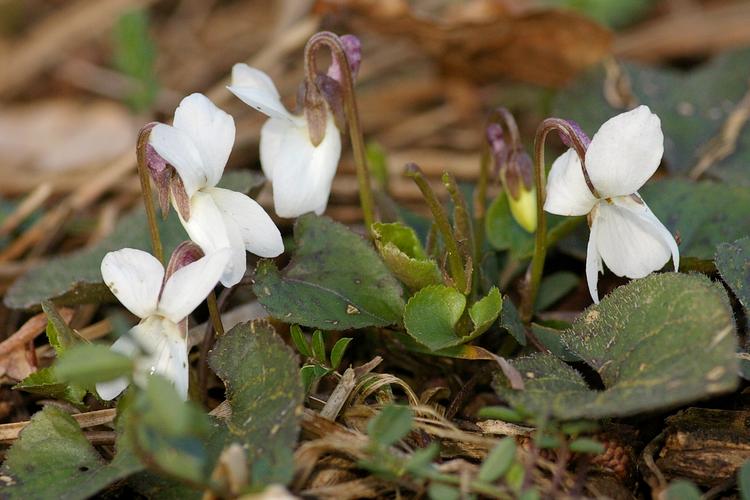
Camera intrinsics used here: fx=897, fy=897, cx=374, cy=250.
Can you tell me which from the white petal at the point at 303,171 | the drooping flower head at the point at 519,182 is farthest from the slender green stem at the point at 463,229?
the white petal at the point at 303,171

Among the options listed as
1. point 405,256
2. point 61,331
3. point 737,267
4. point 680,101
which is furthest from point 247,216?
point 680,101

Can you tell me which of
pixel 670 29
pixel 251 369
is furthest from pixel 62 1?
pixel 251 369

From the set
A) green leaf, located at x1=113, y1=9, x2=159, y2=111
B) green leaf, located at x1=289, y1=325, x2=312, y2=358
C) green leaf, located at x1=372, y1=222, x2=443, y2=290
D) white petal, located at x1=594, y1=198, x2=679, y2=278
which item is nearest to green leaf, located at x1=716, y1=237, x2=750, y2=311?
white petal, located at x1=594, y1=198, x2=679, y2=278

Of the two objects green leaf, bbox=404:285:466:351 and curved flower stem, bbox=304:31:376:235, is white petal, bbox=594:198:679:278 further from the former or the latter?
curved flower stem, bbox=304:31:376:235

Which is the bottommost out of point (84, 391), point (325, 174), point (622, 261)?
point (84, 391)

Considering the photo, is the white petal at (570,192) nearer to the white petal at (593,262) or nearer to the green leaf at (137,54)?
the white petal at (593,262)

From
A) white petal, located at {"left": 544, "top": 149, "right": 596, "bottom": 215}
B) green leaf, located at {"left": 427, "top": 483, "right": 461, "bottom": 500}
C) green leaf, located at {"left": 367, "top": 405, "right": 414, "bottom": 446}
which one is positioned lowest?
green leaf, located at {"left": 427, "top": 483, "right": 461, "bottom": 500}

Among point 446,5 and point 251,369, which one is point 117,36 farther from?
point 251,369
